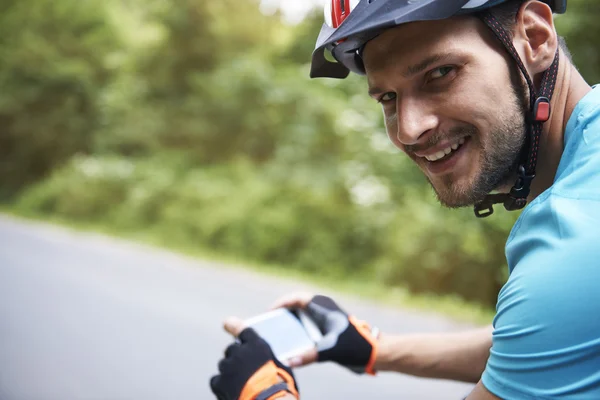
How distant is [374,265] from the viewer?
719 centimetres

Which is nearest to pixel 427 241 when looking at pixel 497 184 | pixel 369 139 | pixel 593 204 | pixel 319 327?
pixel 369 139

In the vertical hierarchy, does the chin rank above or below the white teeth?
below

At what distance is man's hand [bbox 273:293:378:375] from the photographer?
66.4 inches

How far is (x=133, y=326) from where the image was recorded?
4.70m

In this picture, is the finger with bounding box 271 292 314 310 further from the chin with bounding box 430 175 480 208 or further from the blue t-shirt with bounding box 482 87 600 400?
the blue t-shirt with bounding box 482 87 600 400

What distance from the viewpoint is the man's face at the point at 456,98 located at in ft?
3.91

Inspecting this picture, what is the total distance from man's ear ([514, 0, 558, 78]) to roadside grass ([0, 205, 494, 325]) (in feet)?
13.1

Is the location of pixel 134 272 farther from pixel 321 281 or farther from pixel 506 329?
pixel 506 329

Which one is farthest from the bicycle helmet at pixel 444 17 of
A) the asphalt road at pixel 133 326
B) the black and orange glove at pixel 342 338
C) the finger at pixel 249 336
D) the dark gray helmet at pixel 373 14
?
the asphalt road at pixel 133 326

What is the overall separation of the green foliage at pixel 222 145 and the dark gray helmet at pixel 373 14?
119 inches

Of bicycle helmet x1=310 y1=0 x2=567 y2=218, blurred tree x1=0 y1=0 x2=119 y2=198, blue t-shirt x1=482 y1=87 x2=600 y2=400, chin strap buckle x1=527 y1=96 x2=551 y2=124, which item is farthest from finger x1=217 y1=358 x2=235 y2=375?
blurred tree x1=0 y1=0 x2=119 y2=198

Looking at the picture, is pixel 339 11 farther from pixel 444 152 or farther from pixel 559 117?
pixel 559 117

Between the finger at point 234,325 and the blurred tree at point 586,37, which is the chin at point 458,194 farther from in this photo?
the blurred tree at point 586,37

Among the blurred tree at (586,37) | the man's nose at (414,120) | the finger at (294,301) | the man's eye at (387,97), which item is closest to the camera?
the man's nose at (414,120)
